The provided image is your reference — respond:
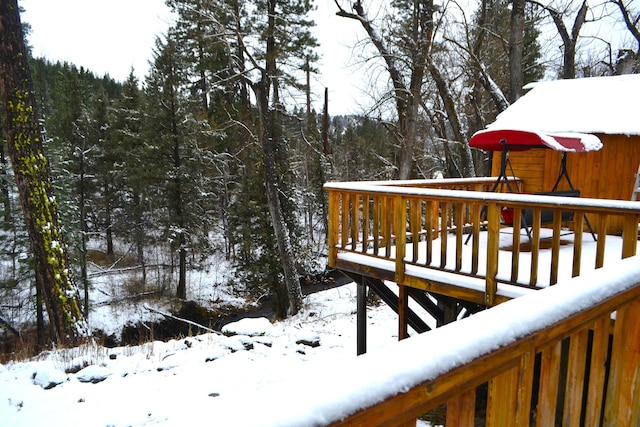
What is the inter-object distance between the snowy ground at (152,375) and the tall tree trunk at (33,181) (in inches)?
48.7

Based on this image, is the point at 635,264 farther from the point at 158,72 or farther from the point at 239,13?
the point at 158,72

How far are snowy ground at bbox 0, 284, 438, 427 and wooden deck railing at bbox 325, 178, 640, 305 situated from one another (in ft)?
4.40

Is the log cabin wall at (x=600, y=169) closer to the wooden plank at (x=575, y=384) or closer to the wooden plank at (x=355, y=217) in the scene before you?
the wooden plank at (x=355, y=217)

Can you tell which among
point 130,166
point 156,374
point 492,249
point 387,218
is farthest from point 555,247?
point 130,166

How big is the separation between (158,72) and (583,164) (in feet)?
54.2

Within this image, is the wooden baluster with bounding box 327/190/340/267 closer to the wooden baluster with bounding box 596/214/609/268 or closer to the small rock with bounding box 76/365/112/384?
the wooden baluster with bounding box 596/214/609/268

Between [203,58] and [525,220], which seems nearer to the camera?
[525,220]

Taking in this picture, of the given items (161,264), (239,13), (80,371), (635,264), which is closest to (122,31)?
(161,264)

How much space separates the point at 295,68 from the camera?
45.2 feet

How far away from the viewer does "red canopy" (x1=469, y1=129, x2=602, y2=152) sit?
190 inches

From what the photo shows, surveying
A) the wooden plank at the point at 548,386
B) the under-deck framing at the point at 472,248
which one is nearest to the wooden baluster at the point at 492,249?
the under-deck framing at the point at 472,248

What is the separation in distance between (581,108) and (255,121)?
12.1 m

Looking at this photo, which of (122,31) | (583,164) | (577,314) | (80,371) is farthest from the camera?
(122,31)

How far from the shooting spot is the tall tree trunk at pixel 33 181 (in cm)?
601
